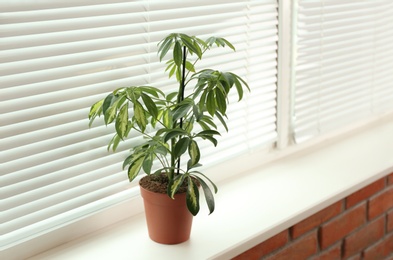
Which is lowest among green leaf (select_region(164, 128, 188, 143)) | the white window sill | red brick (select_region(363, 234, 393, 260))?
red brick (select_region(363, 234, 393, 260))

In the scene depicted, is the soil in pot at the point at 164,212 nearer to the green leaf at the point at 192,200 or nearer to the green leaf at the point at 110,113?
the green leaf at the point at 192,200

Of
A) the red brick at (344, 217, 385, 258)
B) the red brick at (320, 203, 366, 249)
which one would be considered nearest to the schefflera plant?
the red brick at (320, 203, 366, 249)

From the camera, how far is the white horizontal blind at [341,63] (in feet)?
6.81

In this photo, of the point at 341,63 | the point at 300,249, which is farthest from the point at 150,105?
the point at 341,63

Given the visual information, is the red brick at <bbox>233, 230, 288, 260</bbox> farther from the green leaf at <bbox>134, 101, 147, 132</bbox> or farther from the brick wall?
the green leaf at <bbox>134, 101, 147, 132</bbox>

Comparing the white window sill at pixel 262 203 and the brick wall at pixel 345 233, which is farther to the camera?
the brick wall at pixel 345 233

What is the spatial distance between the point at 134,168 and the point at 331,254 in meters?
0.84

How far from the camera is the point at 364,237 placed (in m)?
2.10

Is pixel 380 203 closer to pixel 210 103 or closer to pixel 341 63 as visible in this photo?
pixel 341 63

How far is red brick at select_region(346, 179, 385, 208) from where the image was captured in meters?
1.98

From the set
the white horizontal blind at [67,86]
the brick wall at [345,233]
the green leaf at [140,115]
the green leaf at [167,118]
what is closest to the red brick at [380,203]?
the brick wall at [345,233]

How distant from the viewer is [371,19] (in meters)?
2.31

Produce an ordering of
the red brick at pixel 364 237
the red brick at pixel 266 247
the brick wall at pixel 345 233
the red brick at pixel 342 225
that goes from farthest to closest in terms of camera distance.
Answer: the red brick at pixel 364 237 → the red brick at pixel 342 225 → the brick wall at pixel 345 233 → the red brick at pixel 266 247

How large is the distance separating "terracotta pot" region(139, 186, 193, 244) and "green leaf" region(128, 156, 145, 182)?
7 centimetres
